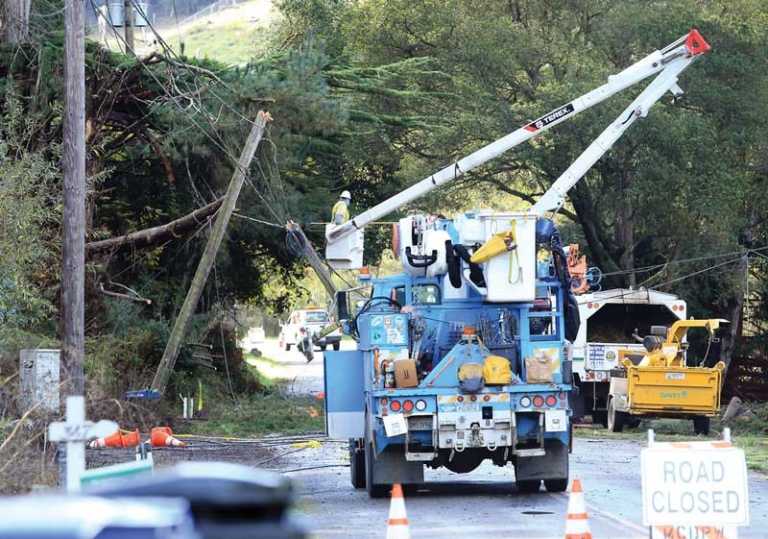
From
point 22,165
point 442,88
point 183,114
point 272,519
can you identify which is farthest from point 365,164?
point 272,519

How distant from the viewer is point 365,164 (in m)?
37.3

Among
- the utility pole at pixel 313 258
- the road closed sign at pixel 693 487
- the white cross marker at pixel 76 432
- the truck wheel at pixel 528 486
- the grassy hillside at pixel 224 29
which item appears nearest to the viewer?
the white cross marker at pixel 76 432

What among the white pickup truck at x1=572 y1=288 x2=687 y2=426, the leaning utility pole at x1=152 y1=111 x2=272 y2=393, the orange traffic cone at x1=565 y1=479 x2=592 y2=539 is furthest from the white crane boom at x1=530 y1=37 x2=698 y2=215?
the orange traffic cone at x1=565 y1=479 x2=592 y2=539

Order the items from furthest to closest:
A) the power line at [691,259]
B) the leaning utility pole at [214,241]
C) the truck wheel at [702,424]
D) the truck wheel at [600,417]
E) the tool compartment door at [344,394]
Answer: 1. the power line at [691,259]
2. the truck wheel at [600,417]
3. the truck wheel at [702,424]
4. the leaning utility pole at [214,241]
5. the tool compartment door at [344,394]

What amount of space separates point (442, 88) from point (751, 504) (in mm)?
23555

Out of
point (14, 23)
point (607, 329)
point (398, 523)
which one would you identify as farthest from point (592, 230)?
point (398, 523)

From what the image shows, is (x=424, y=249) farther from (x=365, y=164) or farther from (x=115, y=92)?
(x=365, y=164)

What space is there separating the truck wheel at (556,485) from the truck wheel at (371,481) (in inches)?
74.9

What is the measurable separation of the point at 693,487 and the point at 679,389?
16.5 metres

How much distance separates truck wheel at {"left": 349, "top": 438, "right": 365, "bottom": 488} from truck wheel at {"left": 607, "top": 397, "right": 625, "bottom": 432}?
466 inches

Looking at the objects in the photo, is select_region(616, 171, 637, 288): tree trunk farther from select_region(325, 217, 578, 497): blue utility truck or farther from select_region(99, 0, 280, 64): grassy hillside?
select_region(99, 0, 280, 64): grassy hillside

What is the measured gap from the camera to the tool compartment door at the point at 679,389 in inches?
1011

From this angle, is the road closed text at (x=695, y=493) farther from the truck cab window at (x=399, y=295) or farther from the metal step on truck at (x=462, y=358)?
the truck cab window at (x=399, y=295)

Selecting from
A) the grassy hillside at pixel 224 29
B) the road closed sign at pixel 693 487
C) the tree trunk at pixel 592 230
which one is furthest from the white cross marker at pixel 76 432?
the grassy hillside at pixel 224 29
